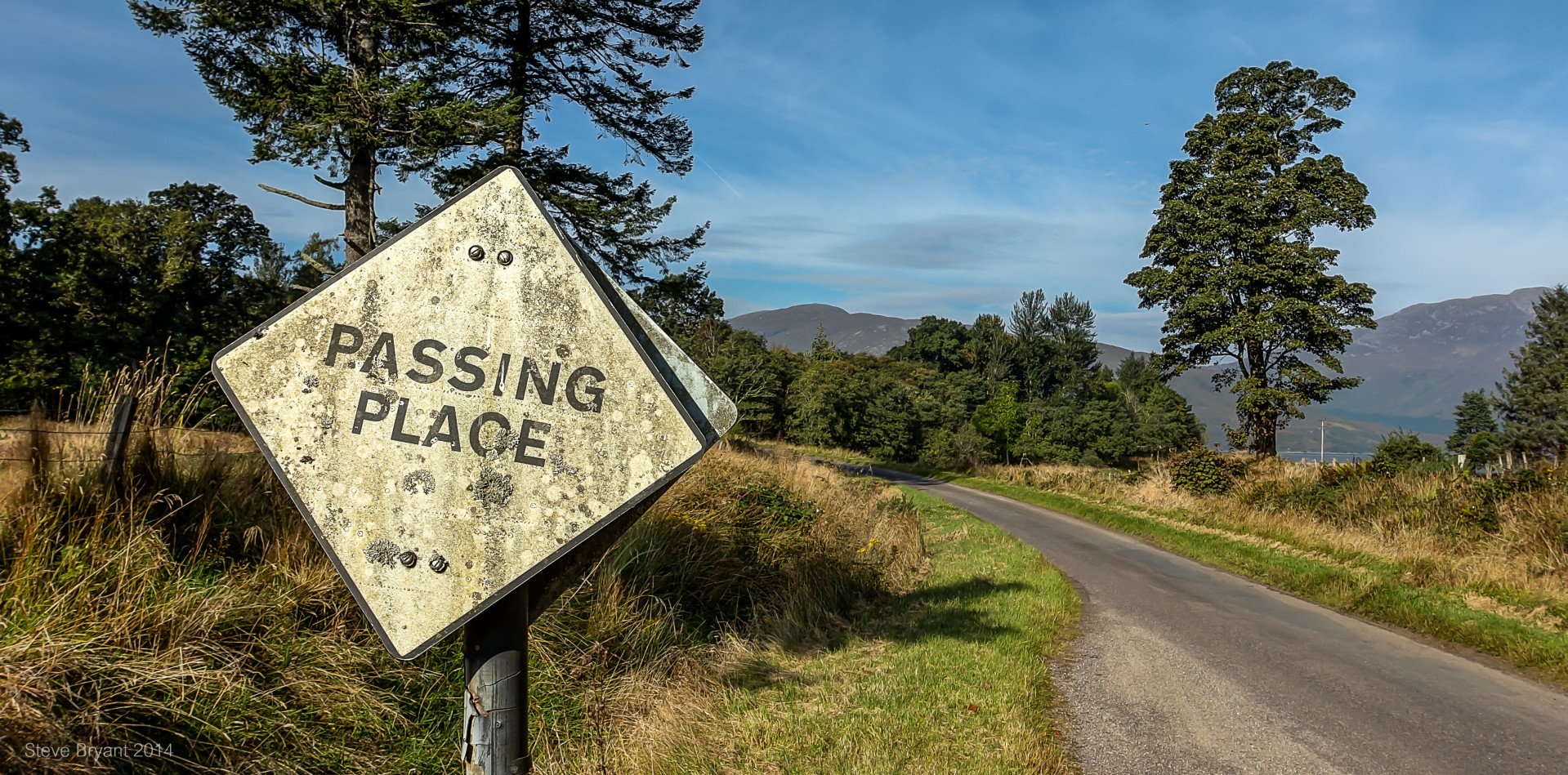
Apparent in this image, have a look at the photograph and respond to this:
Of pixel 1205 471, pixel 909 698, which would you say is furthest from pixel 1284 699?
pixel 1205 471

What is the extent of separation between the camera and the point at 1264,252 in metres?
27.3

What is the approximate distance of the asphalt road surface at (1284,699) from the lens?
476 centimetres

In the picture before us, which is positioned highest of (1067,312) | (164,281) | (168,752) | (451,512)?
(1067,312)

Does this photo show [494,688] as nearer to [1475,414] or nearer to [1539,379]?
[1539,379]

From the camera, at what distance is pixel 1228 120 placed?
28.6m

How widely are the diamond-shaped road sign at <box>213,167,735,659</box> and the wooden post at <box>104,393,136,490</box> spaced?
3.33 m

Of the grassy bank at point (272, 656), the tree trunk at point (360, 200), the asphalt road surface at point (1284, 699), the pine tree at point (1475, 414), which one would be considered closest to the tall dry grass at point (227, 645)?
the grassy bank at point (272, 656)

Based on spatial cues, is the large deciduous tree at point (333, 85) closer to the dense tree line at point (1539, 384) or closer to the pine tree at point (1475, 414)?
the dense tree line at point (1539, 384)

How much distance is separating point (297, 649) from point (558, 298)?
3162 mm

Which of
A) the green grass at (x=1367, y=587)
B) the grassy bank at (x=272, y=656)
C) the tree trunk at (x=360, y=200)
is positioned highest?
the tree trunk at (x=360, y=200)

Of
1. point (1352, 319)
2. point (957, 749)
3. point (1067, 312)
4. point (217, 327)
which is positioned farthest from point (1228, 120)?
point (1067, 312)

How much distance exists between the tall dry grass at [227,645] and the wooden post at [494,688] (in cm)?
211

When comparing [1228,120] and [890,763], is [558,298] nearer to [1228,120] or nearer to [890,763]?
[890,763]

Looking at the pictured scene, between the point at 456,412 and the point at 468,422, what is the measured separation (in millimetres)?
31
